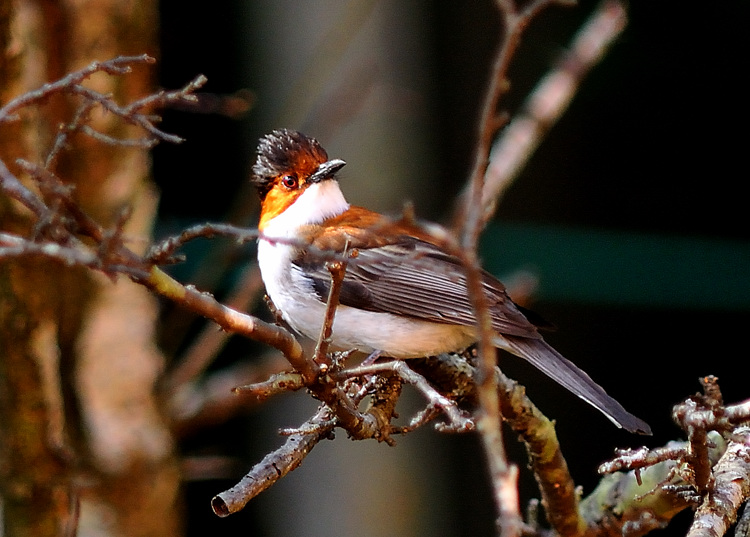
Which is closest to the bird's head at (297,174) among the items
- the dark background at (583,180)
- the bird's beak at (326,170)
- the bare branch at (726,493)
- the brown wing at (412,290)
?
the bird's beak at (326,170)

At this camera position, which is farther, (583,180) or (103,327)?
(583,180)

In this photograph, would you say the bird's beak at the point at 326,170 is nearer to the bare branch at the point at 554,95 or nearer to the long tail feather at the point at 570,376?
the bare branch at the point at 554,95

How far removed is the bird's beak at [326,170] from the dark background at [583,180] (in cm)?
231

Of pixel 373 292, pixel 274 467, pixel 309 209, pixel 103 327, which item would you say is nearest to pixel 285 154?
pixel 309 209

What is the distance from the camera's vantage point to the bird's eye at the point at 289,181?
12.5ft

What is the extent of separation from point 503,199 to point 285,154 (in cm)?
342

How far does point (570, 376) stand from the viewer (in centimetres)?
330

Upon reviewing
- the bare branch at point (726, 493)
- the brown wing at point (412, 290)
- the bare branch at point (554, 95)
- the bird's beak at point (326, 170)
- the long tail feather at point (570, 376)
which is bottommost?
the bare branch at point (726, 493)

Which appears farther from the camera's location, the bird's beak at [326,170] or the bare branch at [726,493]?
the bird's beak at [326,170]

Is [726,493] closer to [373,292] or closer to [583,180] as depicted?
[373,292]

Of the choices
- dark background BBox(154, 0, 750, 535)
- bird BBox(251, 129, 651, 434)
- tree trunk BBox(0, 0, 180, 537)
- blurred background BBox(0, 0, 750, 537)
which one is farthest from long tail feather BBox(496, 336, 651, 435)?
dark background BBox(154, 0, 750, 535)

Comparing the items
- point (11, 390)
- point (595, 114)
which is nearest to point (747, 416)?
point (11, 390)

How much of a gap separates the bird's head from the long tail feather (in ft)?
3.11

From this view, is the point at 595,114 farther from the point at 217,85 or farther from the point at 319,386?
the point at 319,386
